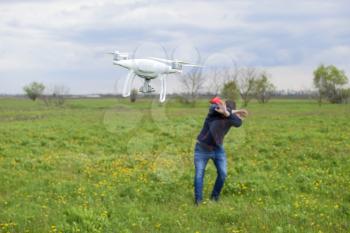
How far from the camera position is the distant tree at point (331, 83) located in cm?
7838

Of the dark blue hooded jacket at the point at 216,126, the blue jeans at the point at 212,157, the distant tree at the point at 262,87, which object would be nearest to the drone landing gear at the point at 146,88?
the dark blue hooded jacket at the point at 216,126

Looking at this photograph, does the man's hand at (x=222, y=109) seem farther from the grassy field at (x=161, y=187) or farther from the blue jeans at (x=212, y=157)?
the blue jeans at (x=212, y=157)

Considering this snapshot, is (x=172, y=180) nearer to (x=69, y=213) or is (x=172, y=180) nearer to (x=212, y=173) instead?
(x=212, y=173)

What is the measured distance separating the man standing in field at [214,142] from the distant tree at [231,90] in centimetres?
306

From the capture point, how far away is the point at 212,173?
12109mm

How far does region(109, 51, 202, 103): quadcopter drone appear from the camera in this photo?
81.6 inches

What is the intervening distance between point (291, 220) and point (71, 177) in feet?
19.1

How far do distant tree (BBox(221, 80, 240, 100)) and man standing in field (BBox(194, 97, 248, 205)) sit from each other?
3063mm

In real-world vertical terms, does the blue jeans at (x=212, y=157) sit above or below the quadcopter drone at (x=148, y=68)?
below

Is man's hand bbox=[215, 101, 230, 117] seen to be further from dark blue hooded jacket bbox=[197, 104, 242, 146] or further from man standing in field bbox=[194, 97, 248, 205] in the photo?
dark blue hooded jacket bbox=[197, 104, 242, 146]

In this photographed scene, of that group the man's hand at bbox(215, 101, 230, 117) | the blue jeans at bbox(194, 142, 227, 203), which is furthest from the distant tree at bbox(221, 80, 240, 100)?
the blue jeans at bbox(194, 142, 227, 203)

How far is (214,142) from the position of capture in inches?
364

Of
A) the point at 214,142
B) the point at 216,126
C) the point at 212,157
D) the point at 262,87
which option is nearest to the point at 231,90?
the point at 216,126

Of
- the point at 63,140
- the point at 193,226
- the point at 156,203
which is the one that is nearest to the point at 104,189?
the point at 156,203
